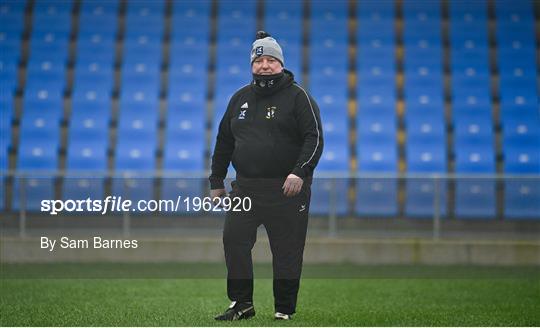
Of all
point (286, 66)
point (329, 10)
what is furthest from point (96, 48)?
point (329, 10)

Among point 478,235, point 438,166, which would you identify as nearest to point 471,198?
point 478,235

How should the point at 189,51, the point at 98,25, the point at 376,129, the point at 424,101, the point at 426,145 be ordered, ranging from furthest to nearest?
1. the point at 98,25
2. the point at 189,51
3. the point at 424,101
4. the point at 376,129
5. the point at 426,145

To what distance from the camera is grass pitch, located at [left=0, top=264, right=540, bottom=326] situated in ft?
18.5

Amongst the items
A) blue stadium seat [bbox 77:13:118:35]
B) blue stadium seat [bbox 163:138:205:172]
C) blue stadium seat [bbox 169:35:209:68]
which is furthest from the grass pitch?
blue stadium seat [bbox 77:13:118:35]

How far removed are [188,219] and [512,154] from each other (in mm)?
5696

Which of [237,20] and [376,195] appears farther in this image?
[237,20]

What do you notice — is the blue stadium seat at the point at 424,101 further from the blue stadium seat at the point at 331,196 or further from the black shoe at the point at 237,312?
the black shoe at the point at 237,312

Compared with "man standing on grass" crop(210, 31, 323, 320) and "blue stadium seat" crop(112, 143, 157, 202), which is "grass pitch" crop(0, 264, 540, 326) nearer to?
"man standing on grass" crop(210, 31, 323, 320)

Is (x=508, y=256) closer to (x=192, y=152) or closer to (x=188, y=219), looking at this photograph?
(x=188, y=219)

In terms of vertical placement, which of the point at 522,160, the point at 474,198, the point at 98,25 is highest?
the point at 98,25

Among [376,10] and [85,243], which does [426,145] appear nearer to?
[376,10]

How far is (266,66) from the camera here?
5266mm

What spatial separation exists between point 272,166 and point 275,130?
A: 201 millimetres

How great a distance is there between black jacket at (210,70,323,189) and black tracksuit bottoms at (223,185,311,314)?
0.18m
